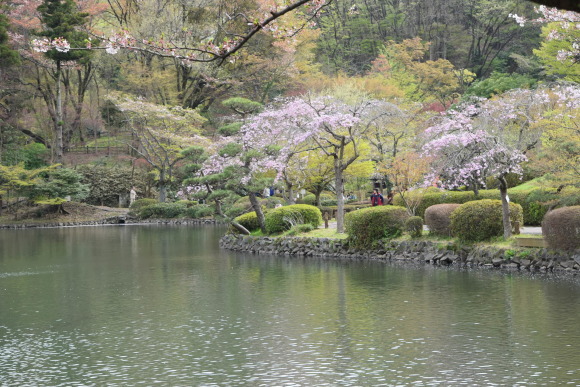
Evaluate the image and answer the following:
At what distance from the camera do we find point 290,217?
2242cm

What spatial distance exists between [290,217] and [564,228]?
10171mm

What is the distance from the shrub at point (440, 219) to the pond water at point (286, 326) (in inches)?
84.1

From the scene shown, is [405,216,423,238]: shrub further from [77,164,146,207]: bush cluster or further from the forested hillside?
[77,164,146,207]: bush cluster

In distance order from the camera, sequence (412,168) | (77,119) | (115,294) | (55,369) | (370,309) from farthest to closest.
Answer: (77,119), (412,168), (115,294), (370,309), (55,369)

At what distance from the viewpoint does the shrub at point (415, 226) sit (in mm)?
18688

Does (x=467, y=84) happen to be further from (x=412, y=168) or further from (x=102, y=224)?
(x=102, y=224)

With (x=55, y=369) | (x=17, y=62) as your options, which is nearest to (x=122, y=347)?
(x=55, y=369)

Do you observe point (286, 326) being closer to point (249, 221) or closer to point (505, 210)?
point (505, 210)

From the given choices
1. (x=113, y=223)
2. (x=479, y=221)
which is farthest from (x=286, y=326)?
(x=113, y=223)

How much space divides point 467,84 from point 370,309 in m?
35.4

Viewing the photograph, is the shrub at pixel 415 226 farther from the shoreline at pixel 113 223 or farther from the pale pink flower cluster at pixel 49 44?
the shoreline at pixel 113 223

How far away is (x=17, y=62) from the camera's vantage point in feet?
116

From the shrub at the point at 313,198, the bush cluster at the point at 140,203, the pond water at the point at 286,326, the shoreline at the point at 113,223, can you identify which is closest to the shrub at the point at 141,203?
the bush cluster at the point at 140,203

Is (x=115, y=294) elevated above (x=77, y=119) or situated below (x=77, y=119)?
below
